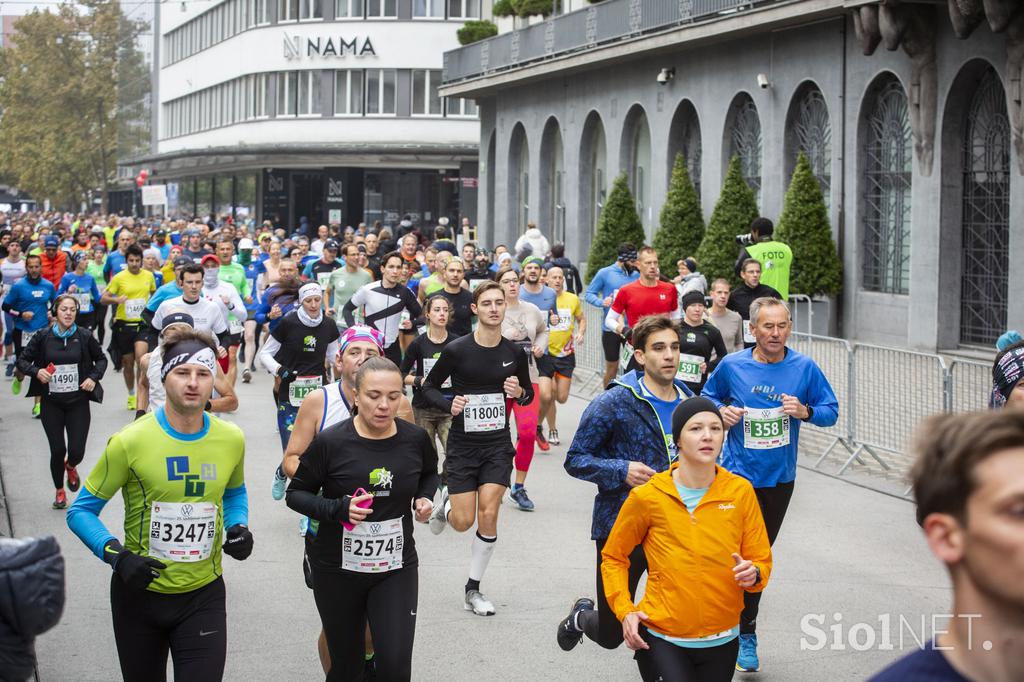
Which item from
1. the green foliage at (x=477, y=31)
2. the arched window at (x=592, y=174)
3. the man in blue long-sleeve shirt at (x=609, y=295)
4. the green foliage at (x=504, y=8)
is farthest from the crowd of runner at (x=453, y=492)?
the green foliage at (x=477, y=31)

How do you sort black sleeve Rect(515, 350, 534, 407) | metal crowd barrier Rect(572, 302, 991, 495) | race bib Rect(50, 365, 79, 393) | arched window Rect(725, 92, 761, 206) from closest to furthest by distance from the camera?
1. black sleeve Rect(515, 350, 534, 407)
2. race bib Rect(50, 365, 79, 393)
3. metal crowd barrier Rect(572, 302, 991, 495)
4. arched window Rect(725, 92, 761, 206)

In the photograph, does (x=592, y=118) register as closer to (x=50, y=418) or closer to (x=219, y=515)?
(x=50, y=418)

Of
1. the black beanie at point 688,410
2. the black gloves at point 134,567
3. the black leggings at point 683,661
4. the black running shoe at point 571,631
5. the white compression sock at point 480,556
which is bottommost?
the white compression sock at point 480,556

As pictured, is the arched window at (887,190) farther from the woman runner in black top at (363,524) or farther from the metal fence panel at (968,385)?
the woman runner in black top at (363,524)

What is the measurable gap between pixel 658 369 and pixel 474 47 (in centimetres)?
3606

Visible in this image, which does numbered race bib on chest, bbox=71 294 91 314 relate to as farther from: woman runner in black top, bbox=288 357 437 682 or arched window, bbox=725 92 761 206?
woman runner in black top, bbox=288 357 437 682

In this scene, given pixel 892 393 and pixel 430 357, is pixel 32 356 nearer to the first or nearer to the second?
pixel 430 357

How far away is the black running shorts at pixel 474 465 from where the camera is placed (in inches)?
367

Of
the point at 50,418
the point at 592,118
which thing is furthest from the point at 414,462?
the point at 592,118

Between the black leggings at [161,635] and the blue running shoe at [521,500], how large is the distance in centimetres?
646

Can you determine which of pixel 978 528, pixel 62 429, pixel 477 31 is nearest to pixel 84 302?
pixel 62 429

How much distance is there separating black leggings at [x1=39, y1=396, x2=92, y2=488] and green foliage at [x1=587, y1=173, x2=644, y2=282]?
20728mm

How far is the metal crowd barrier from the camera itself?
1275cm

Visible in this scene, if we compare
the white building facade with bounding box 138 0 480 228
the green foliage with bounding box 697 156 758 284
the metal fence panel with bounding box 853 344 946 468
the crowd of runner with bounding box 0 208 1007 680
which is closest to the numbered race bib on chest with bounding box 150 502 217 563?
the crowd of runner with bounding box 0 208 1007 680
